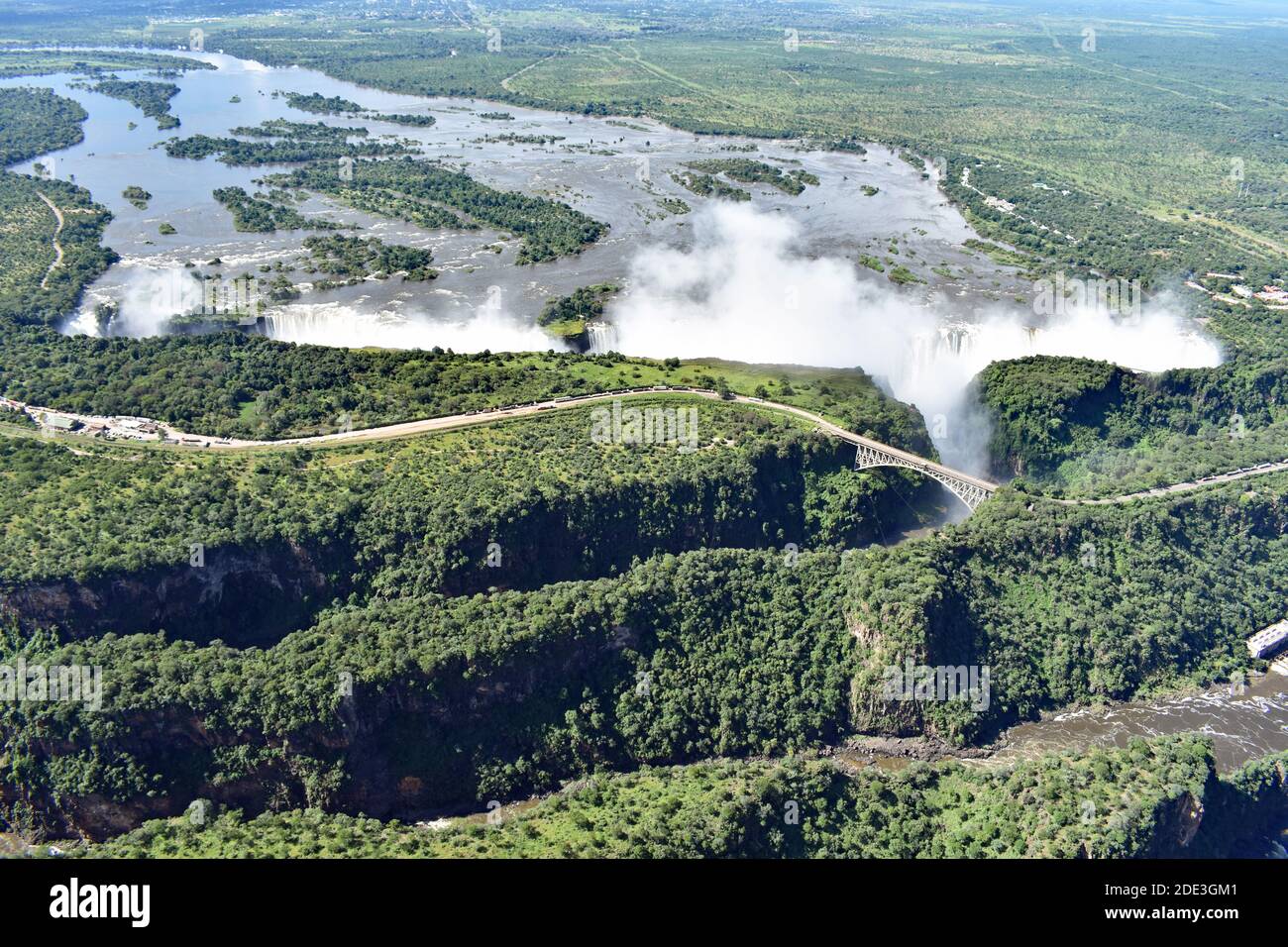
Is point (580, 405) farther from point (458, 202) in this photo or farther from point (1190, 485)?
point (458, 202)

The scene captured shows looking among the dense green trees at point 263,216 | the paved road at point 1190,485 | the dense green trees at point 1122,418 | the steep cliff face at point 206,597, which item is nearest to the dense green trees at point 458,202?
the dense green trees at point 263,216

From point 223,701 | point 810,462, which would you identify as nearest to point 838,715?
point 810,462

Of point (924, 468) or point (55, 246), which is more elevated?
point (55, 246)

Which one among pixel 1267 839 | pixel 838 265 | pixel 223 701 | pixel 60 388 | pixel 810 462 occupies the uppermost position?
pixel 838 265

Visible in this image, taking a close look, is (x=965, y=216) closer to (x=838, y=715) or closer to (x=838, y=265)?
(x=838, y=265)

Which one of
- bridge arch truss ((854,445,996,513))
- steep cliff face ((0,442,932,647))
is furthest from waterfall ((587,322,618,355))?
bridge arch truss ((854,445,996,513))

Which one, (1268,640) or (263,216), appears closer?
(1268,640)

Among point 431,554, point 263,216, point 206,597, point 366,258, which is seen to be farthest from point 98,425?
point 263,216
